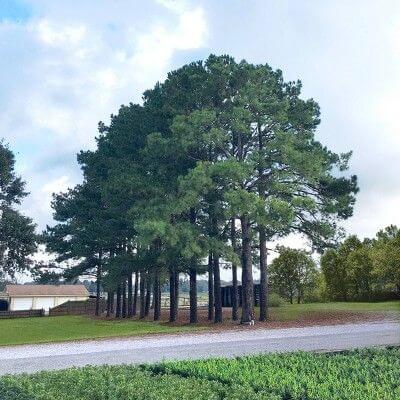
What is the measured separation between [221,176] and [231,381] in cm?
1641

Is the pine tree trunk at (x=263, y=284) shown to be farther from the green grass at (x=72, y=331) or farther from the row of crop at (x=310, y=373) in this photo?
the row of crop at (x=310, y=373)

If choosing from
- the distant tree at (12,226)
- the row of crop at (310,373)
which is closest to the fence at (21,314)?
the distant tree at (12,226)

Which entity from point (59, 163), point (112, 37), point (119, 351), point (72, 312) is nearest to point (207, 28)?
point (112, 37)

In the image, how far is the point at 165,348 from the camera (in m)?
15.0

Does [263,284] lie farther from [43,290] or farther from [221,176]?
[43,290]

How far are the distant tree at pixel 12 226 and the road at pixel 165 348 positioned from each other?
1894 centimetres

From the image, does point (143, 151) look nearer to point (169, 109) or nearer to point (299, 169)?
point (169, 109)

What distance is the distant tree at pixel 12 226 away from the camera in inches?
1356

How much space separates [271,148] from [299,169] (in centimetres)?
169

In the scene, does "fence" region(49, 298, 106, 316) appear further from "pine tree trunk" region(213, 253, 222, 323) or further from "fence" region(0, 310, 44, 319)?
"pine tree trunk" region(213, 253, 222, 323)

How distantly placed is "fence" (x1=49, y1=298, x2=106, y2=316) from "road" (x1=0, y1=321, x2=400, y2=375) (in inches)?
1245

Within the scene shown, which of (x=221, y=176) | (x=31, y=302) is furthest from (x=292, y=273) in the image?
(x=31, y=302)

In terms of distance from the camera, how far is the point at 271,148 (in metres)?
24.3

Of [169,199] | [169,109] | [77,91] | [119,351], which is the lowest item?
[119,351]
